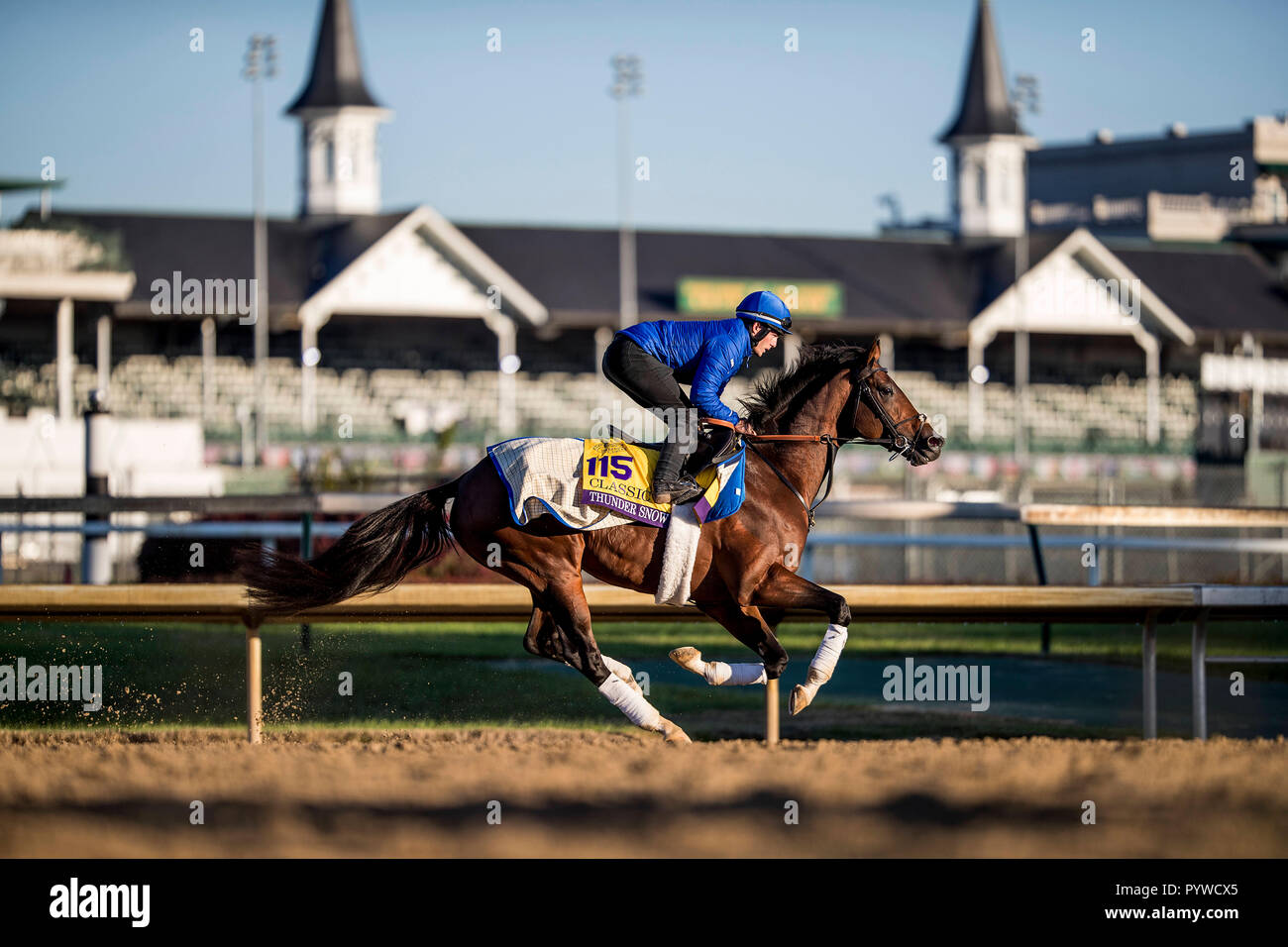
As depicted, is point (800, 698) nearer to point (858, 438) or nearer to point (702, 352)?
point (858, 438)

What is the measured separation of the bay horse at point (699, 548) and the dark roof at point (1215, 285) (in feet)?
105

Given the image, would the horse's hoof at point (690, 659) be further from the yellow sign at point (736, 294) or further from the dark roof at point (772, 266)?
the dark roof at point (772, 266)

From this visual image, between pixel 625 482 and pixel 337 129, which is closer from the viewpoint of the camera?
pixel 625 482

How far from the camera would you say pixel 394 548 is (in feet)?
21.5

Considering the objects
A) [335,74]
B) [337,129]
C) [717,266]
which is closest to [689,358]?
[717,266]

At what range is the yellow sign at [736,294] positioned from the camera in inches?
1297

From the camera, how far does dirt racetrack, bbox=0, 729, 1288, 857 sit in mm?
5262

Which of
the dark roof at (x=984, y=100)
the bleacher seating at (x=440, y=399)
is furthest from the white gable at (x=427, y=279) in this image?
the dark roof at (x=984, y=100)

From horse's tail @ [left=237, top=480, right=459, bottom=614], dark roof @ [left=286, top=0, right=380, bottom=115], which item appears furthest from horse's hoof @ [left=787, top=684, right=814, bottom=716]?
dark roof @ [left=286, top=0, right=380, bottom=115]

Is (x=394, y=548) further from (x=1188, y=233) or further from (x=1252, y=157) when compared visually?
(x=1252, y=157)

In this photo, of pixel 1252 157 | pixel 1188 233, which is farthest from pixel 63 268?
pixel 1252 157

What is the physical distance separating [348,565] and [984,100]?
43.9 metres

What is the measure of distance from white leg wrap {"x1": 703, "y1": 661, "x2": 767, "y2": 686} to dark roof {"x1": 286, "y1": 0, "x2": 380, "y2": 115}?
36.6 m

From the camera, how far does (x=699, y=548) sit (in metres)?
6.34
